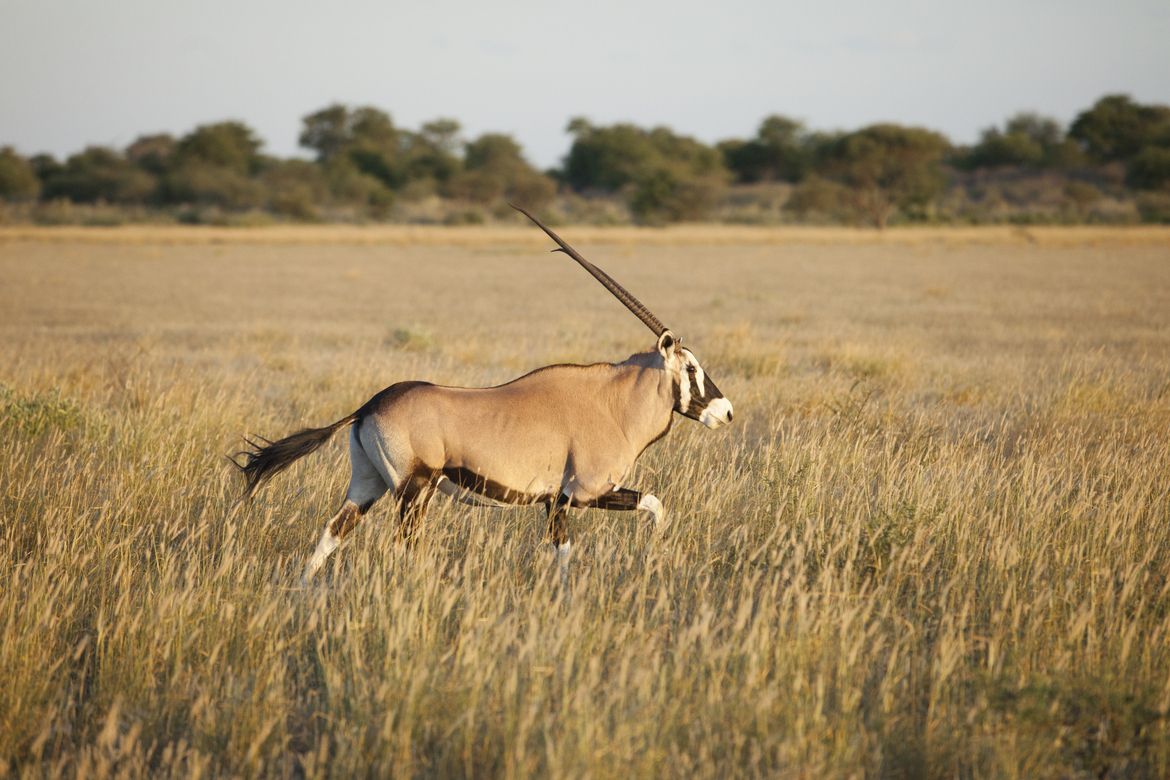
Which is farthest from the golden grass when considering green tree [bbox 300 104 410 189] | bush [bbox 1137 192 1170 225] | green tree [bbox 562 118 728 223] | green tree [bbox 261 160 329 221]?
green tree [bbox 300 104 410 189]

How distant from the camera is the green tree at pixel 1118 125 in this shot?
9500 centimetres

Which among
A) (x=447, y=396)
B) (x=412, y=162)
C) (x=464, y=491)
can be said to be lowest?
(x=464, y=491)

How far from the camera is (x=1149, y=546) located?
16.8ft

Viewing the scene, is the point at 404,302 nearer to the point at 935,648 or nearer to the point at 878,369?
the point at 878,369

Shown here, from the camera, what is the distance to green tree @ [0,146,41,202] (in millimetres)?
88250

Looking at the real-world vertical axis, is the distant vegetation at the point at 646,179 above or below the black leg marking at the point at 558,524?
above

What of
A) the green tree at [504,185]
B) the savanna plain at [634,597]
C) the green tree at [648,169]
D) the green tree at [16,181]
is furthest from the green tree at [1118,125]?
the green tree at [16,181]

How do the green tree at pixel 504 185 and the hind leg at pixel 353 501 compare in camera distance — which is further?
the green tree at pixel 504 185

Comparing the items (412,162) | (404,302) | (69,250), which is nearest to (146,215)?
(69,250)

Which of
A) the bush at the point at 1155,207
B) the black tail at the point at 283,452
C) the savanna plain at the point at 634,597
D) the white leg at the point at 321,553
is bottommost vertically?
the savanna plain at the point at 634,597

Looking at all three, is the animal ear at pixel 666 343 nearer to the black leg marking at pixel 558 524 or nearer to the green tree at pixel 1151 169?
the black leg marking at pixel 558 524

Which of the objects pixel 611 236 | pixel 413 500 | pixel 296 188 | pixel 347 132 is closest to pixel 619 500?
pixel 413 500

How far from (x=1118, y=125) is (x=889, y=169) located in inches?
1362

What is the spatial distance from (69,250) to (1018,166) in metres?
97.1
